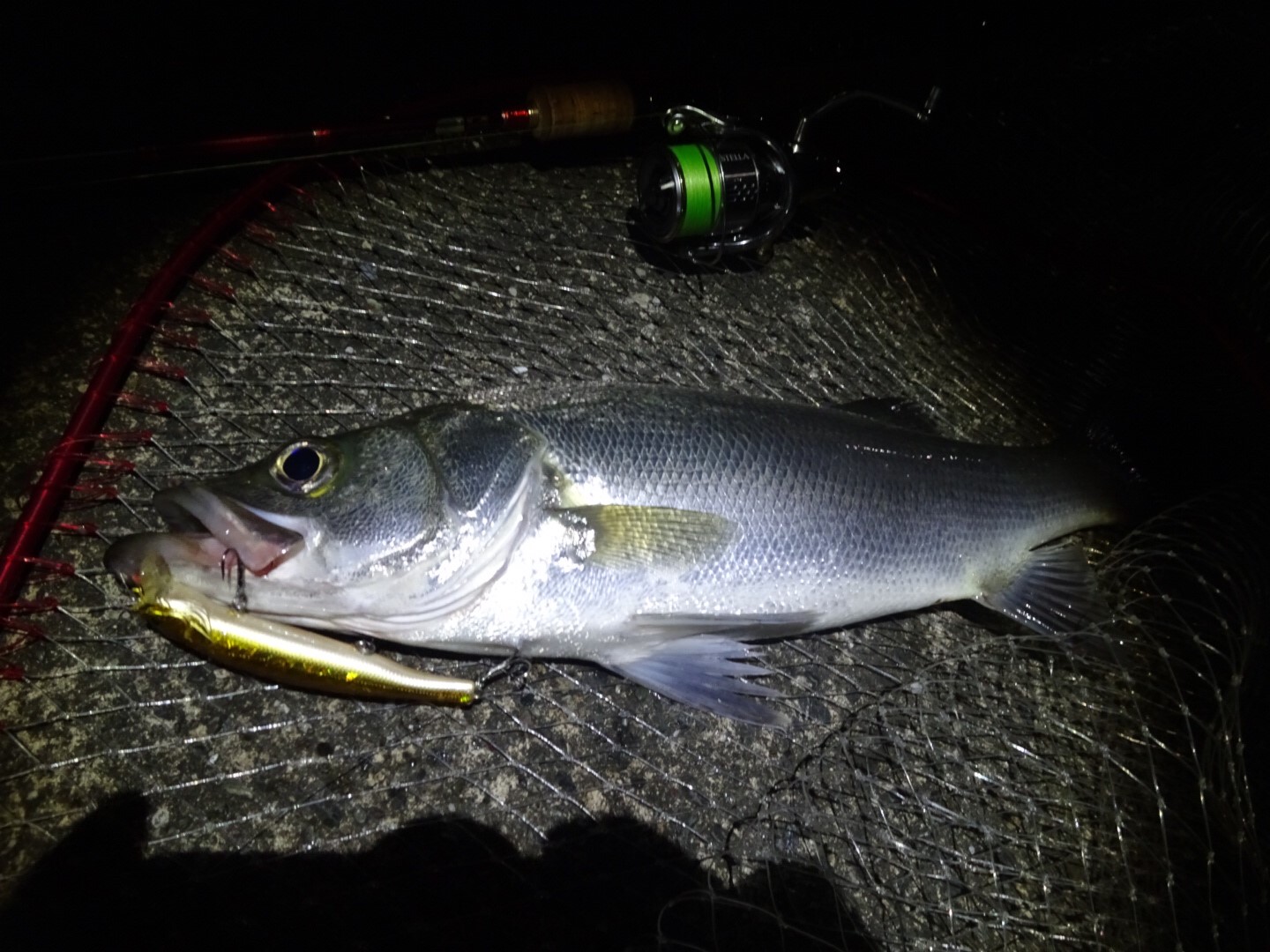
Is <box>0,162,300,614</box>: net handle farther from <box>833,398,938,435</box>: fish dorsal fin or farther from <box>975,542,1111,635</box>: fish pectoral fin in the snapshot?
<box>975,542,1111,635</box>: fish pectoral fin

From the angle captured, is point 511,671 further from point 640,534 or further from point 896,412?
point 896,412

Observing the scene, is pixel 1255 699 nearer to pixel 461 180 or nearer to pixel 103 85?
pixel 461 180

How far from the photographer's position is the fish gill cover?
166 cm

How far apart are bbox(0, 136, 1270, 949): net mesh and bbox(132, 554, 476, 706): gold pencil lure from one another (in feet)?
0.55

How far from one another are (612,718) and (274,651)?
873 millimetres

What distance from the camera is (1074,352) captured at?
266cm

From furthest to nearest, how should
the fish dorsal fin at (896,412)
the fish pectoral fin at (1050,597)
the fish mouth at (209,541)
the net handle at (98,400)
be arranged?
the fish dorsal fin at (896,412) → the fish pectoral fin at (1050,597) → the net handle at (98,400) → the fish mouth at (209,541)

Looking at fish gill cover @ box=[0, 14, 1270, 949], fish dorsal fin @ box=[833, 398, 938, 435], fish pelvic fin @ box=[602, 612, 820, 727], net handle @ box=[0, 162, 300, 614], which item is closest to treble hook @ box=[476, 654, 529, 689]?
fish gill cover @ box=[0, 14, 1270, 949]

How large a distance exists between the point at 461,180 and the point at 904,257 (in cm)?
169

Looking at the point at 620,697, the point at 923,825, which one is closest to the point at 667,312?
the point at 620,697

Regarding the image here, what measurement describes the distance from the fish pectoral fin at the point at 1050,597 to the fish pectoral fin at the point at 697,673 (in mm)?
835

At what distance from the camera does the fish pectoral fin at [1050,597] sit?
210 cm

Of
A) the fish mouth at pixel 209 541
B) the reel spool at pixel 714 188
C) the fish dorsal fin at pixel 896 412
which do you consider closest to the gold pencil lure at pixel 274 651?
the fish mouth at pixel 209 541

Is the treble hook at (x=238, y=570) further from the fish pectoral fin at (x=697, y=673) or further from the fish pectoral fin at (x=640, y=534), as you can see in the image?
the fish pectoral fin at (x=697, y=673)
